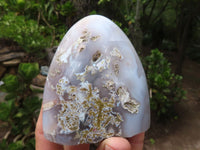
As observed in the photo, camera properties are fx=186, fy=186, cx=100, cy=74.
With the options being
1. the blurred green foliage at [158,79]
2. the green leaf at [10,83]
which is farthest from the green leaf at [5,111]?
the blurred green foliage at [158,79]

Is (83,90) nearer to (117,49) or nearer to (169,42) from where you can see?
(117,49)

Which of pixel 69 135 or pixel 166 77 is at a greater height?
pixel 69 135

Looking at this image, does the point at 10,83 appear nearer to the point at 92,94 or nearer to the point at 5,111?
the point at 5,111

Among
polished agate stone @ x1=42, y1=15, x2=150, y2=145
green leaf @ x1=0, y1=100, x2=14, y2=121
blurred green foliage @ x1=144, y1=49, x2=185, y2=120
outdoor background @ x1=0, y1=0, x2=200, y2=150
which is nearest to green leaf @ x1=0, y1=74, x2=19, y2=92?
outdoor background @ x1=0, y1=0, x2=200, y2=150

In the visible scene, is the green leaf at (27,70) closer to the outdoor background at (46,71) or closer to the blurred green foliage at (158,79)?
the outdoor background at (46,71)

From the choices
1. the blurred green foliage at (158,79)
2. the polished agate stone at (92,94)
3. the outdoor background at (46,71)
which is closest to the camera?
the polished agate stone at (92,94)

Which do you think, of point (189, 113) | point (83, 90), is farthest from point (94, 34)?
point (189, 113)
